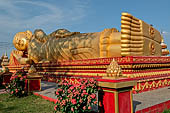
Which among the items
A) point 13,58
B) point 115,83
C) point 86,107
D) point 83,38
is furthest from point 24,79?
point 13,58

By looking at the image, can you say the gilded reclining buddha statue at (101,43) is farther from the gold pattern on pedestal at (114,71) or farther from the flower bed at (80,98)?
the flower bed at (80,98)

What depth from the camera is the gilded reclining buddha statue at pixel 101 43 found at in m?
7.67

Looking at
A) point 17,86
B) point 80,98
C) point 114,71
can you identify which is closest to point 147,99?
point 114,71

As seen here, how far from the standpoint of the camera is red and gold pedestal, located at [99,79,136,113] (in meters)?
3.43

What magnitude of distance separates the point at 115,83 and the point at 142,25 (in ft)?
18.2

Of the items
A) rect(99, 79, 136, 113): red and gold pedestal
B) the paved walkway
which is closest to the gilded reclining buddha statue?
the paved walkway

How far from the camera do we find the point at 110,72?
3750 millimetres

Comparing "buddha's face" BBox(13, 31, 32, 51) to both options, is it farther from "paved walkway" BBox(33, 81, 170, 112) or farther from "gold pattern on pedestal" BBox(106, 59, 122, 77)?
"gold pattern on pedestal" BBox(106, 59, 122, 77)

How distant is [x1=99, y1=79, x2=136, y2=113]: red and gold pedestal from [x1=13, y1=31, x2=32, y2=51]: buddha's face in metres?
15.5

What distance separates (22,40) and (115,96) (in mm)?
16127

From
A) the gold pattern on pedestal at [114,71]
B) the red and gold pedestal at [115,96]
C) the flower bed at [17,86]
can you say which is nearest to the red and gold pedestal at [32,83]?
the flower bed at [17,86]

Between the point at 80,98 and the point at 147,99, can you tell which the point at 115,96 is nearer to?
the point at 80,98

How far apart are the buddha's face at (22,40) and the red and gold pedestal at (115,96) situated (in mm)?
15496

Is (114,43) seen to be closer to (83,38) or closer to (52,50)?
(83,38)
